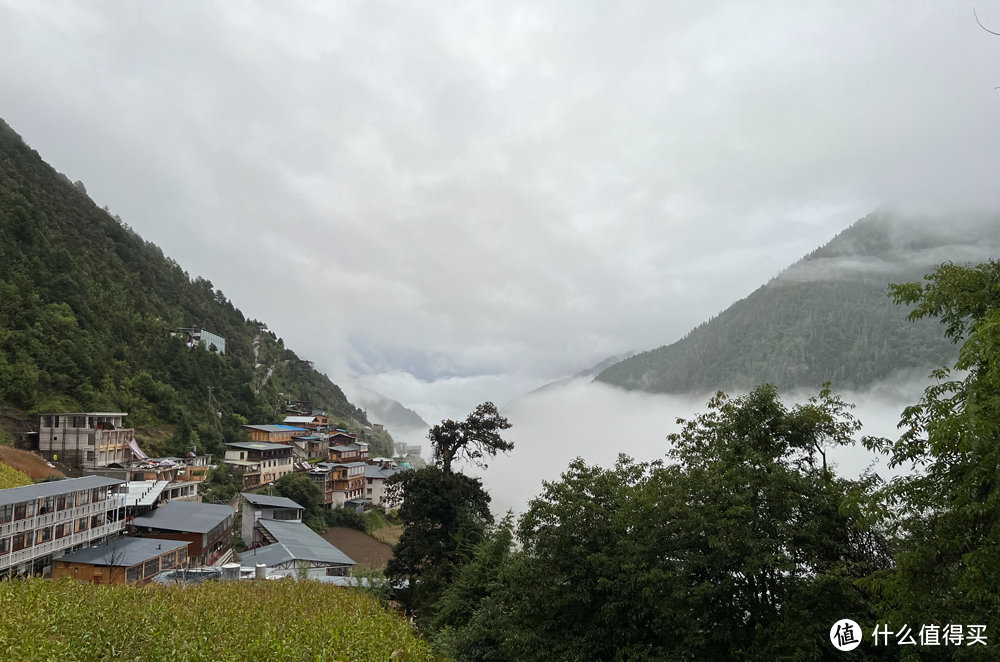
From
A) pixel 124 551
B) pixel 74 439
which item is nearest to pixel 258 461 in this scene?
pixel 74 439

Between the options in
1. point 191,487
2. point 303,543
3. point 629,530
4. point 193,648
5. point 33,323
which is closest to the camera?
point 193,648


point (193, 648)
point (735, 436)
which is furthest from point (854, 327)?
point (193, 648)

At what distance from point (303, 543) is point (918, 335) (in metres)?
126

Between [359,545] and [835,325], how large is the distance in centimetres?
12507

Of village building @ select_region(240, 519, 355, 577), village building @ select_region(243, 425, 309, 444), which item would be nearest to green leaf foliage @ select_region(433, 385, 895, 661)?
village building @ select_region(240, 519, 355, 577)

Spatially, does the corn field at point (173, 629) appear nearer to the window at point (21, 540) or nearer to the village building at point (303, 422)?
the window at point (21, 540)

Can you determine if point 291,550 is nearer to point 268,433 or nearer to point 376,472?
point 268,433

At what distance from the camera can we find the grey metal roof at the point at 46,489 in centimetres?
2555

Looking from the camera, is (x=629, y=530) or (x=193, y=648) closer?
(x=193, y=648)

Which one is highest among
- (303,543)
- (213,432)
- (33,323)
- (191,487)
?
(33,323)

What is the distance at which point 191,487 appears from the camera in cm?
4825

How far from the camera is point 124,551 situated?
1209 inches

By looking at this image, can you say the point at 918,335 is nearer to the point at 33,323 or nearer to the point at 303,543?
the point at 303,543

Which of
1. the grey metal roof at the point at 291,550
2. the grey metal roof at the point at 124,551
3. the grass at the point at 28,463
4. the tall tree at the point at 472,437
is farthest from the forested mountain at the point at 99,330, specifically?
the tall tree at the point at 472,437
